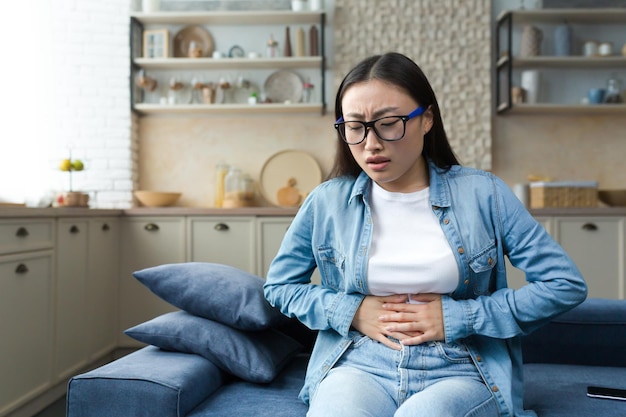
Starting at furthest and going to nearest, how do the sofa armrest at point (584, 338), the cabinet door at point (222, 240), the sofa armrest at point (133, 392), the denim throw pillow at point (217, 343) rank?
the cabinet door at point (222, 240)
the sofa armrest at point (584, 338)
the denim throw pillow at point (217, 343)
the sofa armrest at point (133, 392)

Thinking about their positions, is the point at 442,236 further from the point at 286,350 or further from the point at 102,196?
the point at 102,196

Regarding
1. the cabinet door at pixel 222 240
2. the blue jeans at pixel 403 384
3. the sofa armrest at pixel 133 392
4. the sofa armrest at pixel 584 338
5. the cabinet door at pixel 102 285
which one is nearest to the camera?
the blue jeans at pixel 403 384

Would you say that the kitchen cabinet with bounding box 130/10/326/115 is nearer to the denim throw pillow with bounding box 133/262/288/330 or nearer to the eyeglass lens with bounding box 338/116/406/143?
the denim throw pillow with bounding box 133/262/288/330

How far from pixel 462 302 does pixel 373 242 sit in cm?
25

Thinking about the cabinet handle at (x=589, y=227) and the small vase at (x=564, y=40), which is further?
the small vase at (x=564, y=40)

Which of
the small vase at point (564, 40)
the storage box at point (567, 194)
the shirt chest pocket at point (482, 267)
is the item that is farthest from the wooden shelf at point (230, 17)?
the shirt chest pocket at point (482, 267)

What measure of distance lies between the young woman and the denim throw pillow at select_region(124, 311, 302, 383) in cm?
22

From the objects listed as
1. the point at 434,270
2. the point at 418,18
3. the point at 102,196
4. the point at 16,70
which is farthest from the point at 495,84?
the point at 434,270

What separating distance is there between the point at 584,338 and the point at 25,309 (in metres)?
2.28

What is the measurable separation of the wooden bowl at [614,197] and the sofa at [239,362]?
2557 millimetres

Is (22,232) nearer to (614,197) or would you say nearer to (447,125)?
(447,125)

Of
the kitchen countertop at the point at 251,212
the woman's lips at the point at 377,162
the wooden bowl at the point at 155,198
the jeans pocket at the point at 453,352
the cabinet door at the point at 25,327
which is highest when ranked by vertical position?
the woman's lips at the point at 377,162

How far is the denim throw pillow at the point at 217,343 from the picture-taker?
69.1 inches

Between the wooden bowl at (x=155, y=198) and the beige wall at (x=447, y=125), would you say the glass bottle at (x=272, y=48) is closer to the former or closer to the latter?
the beige wall at (x=447, y=125)
